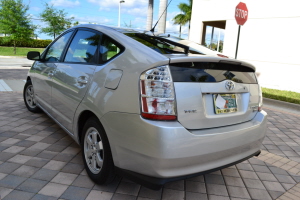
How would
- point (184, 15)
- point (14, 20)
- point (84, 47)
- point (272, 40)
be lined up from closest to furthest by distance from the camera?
point (84, 47)
point (272, 40)
point (14, 20)
point (184, 15)

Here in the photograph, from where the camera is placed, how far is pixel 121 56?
7.67ft

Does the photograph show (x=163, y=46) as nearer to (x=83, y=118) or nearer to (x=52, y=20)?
(x=83, y=118)

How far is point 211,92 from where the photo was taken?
7.16 ft

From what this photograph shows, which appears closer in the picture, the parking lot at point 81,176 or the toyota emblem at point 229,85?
the toyota emblem at point 229,85

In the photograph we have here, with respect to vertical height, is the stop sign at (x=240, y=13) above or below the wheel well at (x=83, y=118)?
above

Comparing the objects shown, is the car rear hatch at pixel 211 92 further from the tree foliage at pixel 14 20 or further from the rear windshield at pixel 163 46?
Result: the tree foliage at pixel 14 20

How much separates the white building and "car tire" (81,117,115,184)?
10161mm

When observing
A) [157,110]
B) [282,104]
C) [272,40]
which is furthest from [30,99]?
[272,40]

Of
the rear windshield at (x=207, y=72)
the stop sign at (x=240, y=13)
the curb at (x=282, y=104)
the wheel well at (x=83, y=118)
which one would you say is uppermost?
the stop sign at (x=240, y=13)

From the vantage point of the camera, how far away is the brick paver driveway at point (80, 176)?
98.4 inches

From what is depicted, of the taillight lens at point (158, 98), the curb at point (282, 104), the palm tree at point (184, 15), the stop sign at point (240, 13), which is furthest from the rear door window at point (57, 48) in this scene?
the palm tree at point (184, 15)

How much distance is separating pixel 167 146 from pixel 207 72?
0.76 metres

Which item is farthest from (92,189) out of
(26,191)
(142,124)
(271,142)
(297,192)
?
(271,142)

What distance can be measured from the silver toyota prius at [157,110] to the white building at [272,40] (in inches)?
359
